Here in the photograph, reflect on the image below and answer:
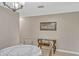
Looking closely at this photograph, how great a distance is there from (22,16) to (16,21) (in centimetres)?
16

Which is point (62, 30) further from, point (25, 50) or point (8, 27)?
point (8, 27)

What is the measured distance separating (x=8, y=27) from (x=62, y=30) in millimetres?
1482

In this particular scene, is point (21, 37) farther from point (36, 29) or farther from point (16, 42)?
point (36, 29)

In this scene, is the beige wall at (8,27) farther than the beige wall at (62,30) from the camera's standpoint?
No

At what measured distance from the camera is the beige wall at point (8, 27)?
172 centimetres

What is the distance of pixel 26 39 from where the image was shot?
2102mm

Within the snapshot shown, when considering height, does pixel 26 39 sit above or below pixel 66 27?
below

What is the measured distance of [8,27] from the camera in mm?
1771

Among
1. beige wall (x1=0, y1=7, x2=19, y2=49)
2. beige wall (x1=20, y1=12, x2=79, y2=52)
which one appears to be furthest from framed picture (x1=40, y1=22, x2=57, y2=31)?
beige wall (x1=0, y1=7, x2=19, y2=49)

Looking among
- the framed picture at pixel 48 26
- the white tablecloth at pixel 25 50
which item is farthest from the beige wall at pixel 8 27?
the framed picture at pixel 48 26

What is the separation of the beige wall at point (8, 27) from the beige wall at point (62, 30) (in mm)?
163

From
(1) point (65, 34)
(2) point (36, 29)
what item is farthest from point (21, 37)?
(1) point (65, 34)

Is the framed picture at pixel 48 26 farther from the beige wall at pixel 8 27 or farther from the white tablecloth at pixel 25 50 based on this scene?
the beige wall at pixel 8 27

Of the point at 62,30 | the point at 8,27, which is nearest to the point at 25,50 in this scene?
the point at 8,27
